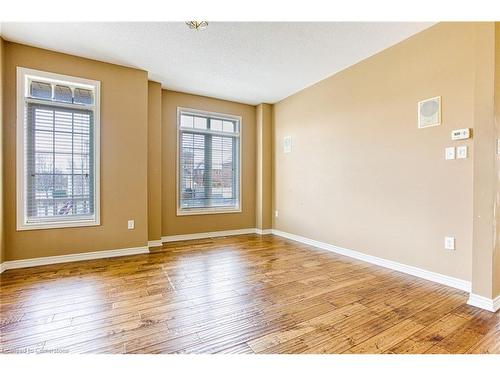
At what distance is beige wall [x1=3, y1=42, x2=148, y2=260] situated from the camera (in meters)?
3.14

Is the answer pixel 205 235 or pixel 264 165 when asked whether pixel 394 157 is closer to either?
pixel 264 165

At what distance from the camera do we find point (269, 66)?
3684 millimetres

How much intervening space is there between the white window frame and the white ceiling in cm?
35

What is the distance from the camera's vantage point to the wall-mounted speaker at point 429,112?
270 cm

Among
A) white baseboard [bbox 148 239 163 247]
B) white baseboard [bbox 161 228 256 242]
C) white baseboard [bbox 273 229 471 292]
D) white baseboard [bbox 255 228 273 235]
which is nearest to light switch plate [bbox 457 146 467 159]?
white baseboard [bbox 273 229 471 292]

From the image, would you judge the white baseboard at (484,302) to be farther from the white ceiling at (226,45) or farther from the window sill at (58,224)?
the window sill at (58,224)

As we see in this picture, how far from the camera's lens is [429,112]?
278cm

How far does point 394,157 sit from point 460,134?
2.37 ft

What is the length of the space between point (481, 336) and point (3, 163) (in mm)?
4927

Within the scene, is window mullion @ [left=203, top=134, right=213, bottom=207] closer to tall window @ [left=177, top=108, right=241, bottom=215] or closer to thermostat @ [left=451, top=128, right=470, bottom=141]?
tall window @ [left=177, top=108, right=241, bottom=215]
